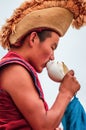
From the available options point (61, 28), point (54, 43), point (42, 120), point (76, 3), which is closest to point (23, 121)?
point (42, 120)

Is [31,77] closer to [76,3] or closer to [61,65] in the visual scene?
[61,65]

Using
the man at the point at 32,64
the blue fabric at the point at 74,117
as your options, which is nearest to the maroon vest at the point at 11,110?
the man at the point at 32,64

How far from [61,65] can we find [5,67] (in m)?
0.48

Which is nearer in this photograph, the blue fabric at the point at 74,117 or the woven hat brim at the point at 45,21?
the woven hat brim at the point at 45,21

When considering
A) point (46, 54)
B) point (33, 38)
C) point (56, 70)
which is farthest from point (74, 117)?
point (33, 38)

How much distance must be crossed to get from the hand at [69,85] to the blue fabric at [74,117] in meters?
0.32

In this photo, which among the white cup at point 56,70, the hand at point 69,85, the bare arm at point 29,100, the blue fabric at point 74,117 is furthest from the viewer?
the blue fabric at point 74,117

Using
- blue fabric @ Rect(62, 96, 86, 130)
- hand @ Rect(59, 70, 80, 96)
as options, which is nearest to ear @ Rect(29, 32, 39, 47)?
hand @ Rect(59, 70, 80, 96)

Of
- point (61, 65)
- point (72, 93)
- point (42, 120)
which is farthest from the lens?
point (61, 65)

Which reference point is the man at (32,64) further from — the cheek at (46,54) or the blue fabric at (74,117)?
the blue fabric at (74,117)

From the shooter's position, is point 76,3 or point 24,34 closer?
point 24,34

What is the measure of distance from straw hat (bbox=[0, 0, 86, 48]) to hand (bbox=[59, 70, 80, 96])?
325 millimetres

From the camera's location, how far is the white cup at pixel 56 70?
9.02 ft

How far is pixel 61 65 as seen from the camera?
2857 mm
